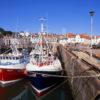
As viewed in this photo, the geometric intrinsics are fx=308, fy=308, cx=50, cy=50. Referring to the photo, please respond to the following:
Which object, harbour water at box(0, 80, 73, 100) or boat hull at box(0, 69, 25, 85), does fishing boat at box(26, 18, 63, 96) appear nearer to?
→ harbour water at box(0, 80, 73, 100)

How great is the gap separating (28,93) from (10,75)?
17.2 feet

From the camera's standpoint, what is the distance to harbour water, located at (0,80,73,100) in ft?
101

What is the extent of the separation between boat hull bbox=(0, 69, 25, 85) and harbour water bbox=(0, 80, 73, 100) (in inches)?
30.4

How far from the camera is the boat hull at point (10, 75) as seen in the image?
3689 centimetres

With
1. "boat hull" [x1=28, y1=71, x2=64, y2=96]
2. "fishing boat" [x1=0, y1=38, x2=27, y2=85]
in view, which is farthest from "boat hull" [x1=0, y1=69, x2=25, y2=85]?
"boat hull" [x1=28, y1=71, x2=64, y2=96]

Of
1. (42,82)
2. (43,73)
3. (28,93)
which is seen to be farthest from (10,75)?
(42,82)

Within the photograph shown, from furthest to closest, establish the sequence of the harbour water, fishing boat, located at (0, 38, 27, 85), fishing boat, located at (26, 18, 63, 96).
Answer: fishing boat, located at (0, 38, 27, 85), fishing boat, located at (26, 18, 63, 96), the harbour water

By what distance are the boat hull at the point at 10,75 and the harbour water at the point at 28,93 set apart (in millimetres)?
773

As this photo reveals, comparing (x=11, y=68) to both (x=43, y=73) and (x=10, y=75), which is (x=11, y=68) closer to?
(x=10, y=75)

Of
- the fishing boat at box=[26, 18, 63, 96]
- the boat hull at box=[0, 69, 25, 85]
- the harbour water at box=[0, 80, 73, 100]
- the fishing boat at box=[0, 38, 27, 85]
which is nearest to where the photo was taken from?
the harbour water at box=[0, 80, 73, 100]

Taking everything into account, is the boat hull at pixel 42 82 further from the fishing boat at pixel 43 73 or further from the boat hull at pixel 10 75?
the boat hull at pixel 10 75

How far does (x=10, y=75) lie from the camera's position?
1475 inches

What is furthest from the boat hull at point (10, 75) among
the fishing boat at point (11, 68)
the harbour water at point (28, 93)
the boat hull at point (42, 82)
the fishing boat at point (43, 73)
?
the boat hull at point (42, 82)

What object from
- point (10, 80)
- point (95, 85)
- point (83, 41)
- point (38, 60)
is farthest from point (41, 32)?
point (83, 41)
